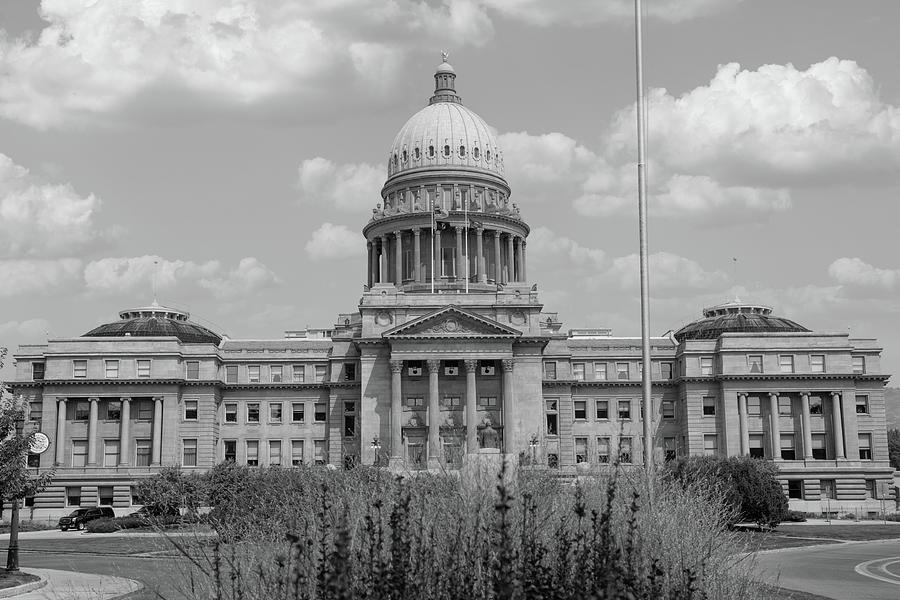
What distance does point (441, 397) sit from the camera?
10431 centimetres

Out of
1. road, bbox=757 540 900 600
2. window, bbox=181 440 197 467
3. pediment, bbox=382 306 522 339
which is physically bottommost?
road, bbox=757 540 900 600

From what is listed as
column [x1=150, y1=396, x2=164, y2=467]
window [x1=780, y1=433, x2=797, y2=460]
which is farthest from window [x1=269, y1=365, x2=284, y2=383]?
window [x1=780, y1=433, x2=797, y2=460]

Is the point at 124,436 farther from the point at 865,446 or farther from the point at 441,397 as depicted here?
the point at 865,446

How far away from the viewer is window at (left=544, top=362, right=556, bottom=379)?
366 feet

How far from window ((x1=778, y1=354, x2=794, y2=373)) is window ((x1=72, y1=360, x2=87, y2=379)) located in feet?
223

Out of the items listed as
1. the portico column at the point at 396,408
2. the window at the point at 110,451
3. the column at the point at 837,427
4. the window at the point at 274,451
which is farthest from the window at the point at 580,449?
the window at the point at 110,451

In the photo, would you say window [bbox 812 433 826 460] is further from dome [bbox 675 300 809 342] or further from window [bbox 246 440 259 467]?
window [bbox 246 440 259 467]

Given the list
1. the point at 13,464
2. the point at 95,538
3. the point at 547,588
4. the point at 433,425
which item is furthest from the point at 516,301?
the point at 547,588

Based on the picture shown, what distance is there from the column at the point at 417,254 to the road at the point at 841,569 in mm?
65381

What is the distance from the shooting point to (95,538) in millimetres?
72750

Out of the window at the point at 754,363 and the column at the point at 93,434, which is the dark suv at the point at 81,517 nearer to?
the column at the point at 93,434

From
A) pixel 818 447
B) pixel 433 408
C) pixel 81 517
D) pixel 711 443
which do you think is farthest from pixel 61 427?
pixel 818 447

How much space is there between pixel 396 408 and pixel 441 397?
517 centimetres

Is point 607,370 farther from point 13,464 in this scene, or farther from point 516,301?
point 13,464
